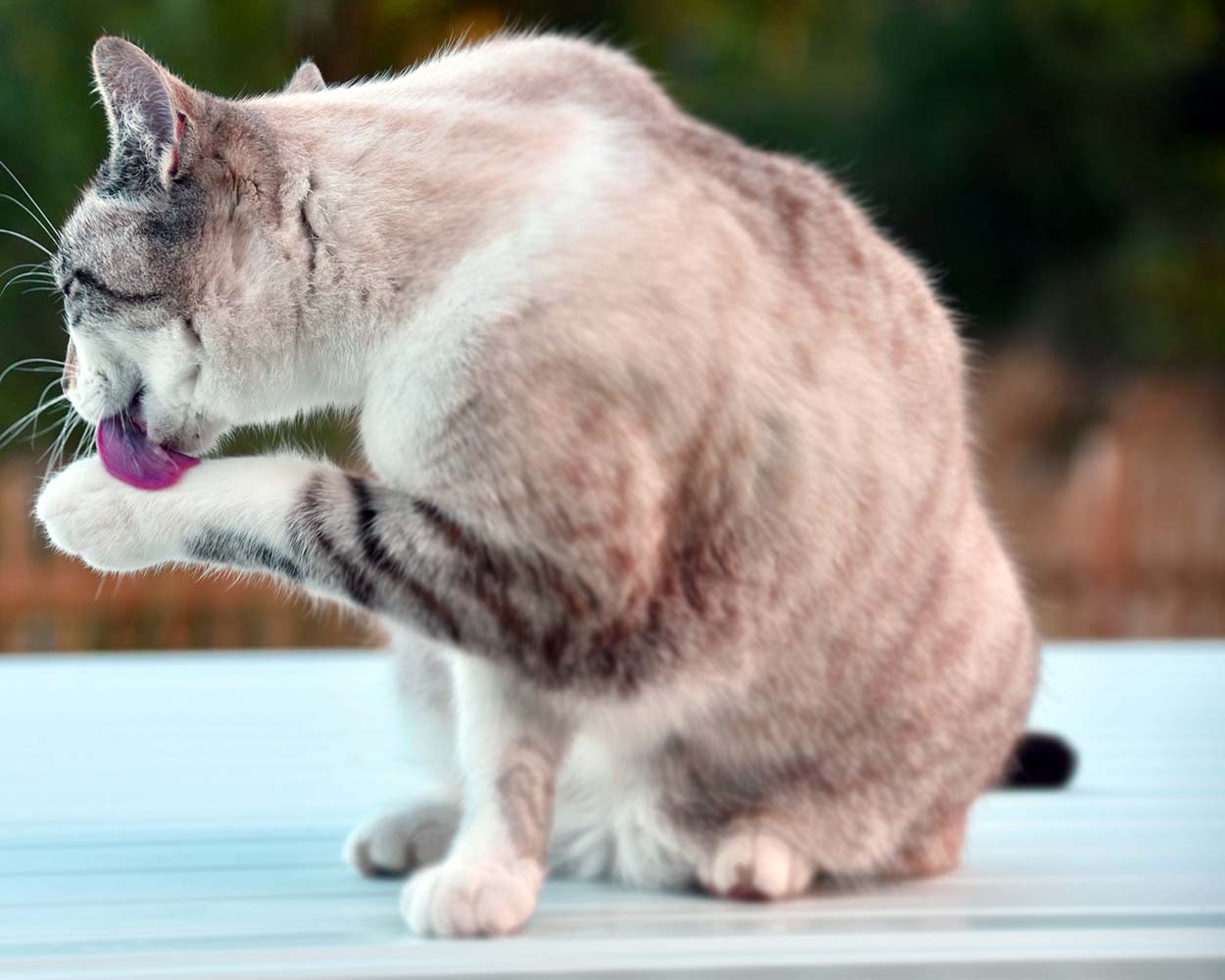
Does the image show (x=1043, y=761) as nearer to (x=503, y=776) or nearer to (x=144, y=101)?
(x=503, y=776)

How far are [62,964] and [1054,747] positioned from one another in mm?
1172

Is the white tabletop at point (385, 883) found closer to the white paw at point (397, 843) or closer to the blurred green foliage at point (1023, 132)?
the white paw at point (397, 843)

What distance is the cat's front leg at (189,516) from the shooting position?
1316 mm

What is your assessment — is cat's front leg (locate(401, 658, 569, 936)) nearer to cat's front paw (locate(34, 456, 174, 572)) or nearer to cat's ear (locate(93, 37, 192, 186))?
cat's front paw (locate(34, 456, 174, 572))

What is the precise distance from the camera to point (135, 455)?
143cm

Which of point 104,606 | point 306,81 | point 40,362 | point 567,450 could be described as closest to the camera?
point 567,450

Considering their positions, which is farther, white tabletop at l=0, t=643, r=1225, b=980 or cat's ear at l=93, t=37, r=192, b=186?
cat's ear at l=93, t=37, r=192, b=186

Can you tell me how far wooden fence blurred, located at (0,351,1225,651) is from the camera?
14.1 ft

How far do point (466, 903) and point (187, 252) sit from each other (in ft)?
1.92

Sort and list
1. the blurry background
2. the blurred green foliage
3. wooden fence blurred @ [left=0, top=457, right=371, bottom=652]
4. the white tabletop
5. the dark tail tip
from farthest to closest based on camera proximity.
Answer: the blurred green foliage
the blurry background
wooden fence blurred @ [left=0, top=457, right=371, bottom=652]
the dark tail tip
the white tabletop

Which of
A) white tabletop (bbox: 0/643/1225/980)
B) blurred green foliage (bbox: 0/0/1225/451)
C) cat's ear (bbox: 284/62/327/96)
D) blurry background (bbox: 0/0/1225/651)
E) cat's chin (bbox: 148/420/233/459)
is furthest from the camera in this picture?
blurred green foliage (bbox: 0/0/1225/451)

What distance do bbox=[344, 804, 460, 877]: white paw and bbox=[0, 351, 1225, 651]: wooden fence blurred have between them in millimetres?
2445

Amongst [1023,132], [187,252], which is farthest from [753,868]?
[1023,132]

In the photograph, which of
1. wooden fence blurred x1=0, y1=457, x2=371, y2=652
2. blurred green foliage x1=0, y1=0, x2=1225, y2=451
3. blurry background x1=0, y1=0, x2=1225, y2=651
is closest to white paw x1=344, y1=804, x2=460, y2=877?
wooden fence blurred x1=0, y1=457, x2=371, y2=652
